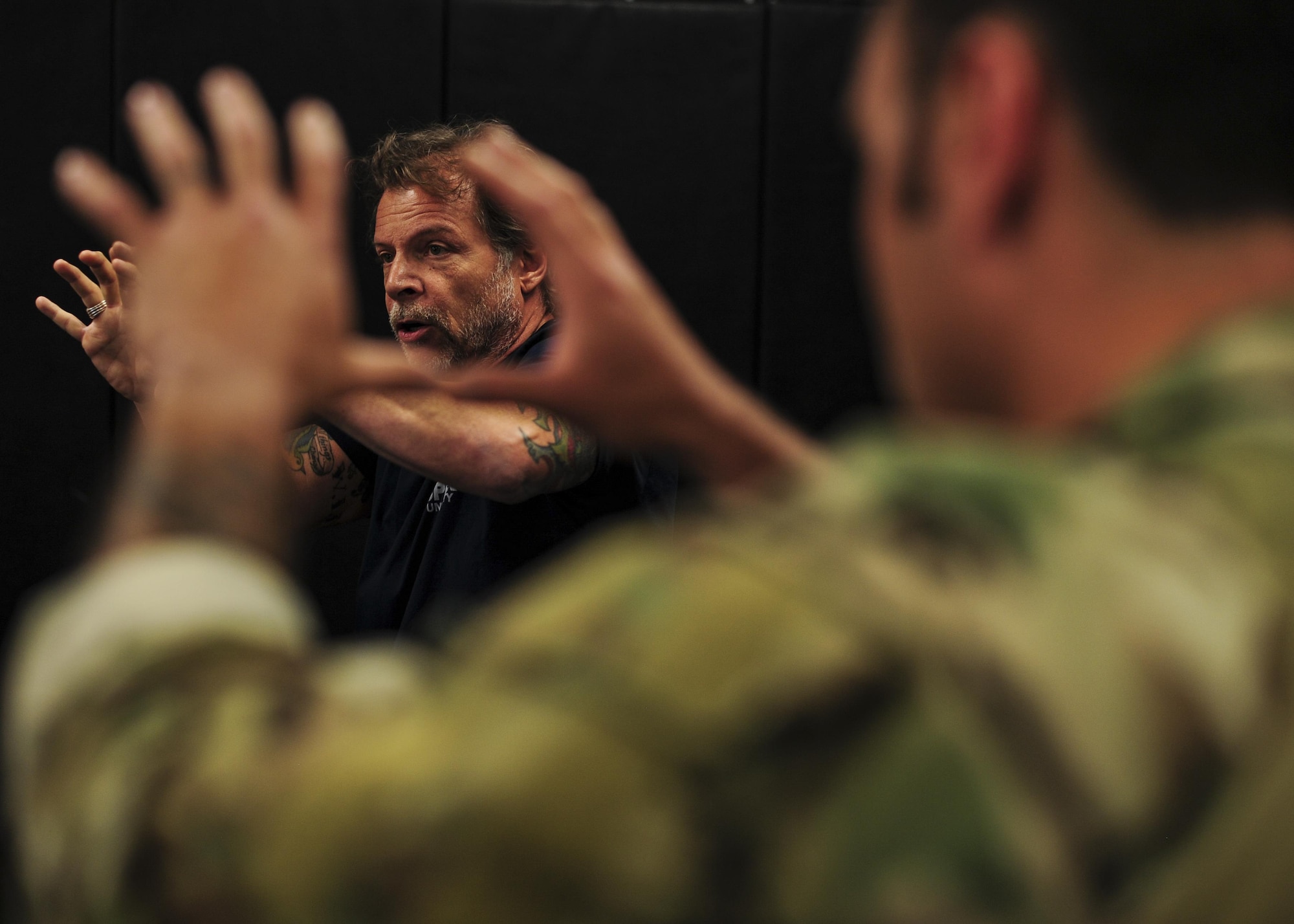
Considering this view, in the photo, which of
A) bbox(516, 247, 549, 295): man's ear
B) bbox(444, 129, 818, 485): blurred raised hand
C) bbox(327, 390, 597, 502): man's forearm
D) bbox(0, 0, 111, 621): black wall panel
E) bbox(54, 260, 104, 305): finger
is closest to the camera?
bbox(444, 129, 818, 485): blurred raised hand

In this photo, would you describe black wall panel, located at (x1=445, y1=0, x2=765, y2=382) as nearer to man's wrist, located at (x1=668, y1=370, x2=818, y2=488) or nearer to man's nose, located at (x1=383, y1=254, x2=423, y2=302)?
man's nose, located at (x1=383, y1=254, x2=423, y2=302)

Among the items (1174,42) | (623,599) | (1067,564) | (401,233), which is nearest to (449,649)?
(623,599)

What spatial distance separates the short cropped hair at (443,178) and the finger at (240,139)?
1662 mm

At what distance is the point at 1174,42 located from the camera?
418mm

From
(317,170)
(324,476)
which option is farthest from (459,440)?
(317,170)

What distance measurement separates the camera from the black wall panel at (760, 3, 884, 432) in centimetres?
320

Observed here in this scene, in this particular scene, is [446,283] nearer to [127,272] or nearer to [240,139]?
[127,272]

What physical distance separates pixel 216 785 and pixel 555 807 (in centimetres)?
10

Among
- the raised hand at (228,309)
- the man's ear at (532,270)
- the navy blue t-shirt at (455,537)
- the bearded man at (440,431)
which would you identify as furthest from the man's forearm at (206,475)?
the man's ear at (532,270)

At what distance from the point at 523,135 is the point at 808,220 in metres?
0.77

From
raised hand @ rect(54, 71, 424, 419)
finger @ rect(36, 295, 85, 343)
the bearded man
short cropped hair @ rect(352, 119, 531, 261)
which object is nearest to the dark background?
the bearded man

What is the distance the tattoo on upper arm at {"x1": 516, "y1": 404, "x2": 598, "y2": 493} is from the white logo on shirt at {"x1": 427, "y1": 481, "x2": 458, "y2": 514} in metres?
0.22

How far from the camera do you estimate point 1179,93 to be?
0.42 metres

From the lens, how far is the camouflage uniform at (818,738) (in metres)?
0.31
